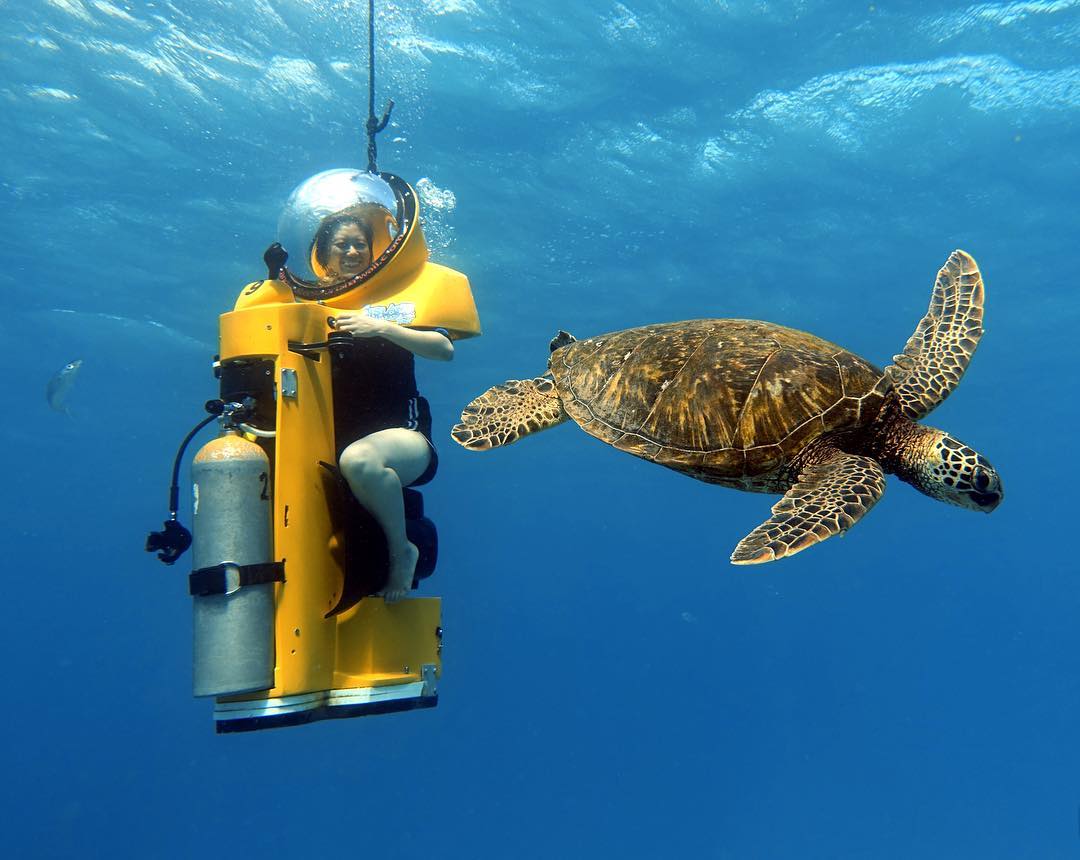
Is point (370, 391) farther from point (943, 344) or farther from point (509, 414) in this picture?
point (943, 344)

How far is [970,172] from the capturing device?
14.3m

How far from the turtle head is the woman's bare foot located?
2.96m

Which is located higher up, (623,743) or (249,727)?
(249,727)

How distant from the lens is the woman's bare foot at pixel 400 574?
4020 mm

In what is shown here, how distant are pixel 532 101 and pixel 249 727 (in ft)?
38.5

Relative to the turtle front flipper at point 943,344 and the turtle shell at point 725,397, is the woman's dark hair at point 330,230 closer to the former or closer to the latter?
the turtle shell at point 725,397

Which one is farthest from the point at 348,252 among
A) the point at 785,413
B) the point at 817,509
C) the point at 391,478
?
the point at 817,509

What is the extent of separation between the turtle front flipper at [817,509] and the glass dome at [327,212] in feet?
9.89

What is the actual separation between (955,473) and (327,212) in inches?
159

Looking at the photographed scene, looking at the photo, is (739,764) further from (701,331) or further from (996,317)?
(701,331)

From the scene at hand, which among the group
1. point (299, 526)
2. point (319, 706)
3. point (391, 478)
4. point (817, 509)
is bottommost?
point (319, 706)

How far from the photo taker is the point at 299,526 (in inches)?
142

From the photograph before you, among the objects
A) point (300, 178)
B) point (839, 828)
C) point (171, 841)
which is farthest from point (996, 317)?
point (171, 841)

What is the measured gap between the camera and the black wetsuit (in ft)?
13.6
